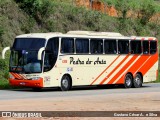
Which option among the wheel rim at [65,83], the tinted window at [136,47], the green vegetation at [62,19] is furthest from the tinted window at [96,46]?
the green vegetation at [62,19]

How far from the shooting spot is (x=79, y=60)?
3434 cm

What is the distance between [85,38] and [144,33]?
25835 mm

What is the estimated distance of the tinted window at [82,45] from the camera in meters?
34.0

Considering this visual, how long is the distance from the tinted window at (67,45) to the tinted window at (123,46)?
442 centimetres

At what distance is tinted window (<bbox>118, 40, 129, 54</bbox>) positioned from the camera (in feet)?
122

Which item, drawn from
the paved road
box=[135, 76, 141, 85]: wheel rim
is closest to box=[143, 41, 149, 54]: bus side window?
box=[135, 76, 141, 85]: wheel rim

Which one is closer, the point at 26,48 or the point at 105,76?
the point at 26,48

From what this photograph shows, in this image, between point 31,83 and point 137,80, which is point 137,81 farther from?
point 31,83

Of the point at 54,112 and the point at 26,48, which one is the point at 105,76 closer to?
Answer: the point at 26,48

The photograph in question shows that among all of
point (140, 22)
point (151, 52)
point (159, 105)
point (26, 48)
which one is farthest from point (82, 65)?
point (140, 22)

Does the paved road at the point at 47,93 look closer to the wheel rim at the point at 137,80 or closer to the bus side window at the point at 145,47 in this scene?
the wheel rim at the point at 137,80

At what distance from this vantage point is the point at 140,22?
61.1 m

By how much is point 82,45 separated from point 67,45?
52.9 inches

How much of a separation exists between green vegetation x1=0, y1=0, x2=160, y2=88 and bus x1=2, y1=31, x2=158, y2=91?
4.34 meters
